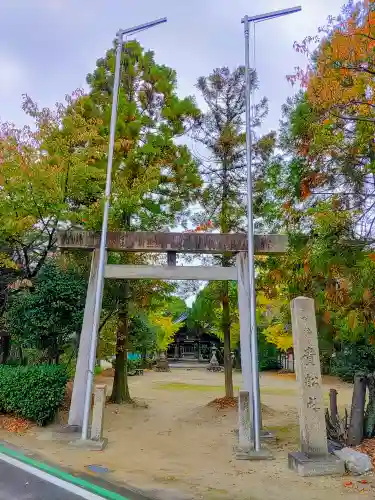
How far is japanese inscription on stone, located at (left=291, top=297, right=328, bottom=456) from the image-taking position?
652 cm

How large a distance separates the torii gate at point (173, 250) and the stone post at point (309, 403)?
2.19m

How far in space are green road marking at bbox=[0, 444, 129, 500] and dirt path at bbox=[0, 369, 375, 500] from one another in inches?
14.1

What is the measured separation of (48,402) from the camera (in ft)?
30.0

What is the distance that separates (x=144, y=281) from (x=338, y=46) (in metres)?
9.05

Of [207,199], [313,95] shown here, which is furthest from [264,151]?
[313,95]

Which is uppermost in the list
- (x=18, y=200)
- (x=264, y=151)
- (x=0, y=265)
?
(x=264, y=151)

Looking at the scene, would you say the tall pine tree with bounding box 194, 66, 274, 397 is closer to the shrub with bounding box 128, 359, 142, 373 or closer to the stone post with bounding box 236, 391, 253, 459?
the stone post with bounding box 236, 391, 253, 459

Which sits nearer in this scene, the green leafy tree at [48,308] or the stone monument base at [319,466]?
the stone monument base at [319,466]

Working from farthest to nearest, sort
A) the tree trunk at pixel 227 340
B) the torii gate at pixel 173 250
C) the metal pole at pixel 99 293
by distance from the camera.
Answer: the tree trunk at pixel 227 340, the torii gate at pixel 173 250, the metal pole at pixel 99 293

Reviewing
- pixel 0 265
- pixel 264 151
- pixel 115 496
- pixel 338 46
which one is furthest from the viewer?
pixel 264 151

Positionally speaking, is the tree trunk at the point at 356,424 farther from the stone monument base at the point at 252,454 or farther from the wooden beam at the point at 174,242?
the wooden beam at the point at 174,242

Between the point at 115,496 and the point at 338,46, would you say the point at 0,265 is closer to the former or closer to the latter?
the point at 115,496

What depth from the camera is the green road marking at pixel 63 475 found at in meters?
5.30

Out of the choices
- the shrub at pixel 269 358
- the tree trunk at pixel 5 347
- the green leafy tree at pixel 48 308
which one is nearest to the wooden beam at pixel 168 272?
the green leafy tree at pixel 48 308
